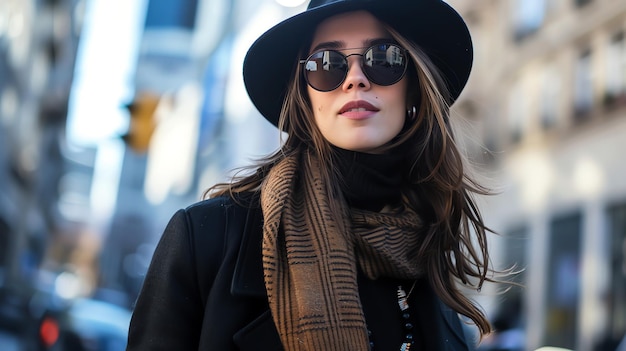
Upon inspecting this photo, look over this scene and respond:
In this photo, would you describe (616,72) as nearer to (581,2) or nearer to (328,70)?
(581,2)

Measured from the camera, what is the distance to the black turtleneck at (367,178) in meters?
2.41

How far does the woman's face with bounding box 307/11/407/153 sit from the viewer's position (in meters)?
2.45

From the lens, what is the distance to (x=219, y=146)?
3581 centimetres

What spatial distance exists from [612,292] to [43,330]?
9.75 m

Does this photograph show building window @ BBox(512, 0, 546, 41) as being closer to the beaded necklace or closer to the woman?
the woman

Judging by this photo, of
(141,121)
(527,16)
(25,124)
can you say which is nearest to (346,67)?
(141,121)

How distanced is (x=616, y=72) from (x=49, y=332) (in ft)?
36.0

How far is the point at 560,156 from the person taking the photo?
18.2 m

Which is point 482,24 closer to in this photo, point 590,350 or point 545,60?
point 545,60

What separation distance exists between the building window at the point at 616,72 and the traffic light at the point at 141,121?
897 cm

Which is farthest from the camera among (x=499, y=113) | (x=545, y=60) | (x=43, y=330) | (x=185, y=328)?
(x=499, y=113)

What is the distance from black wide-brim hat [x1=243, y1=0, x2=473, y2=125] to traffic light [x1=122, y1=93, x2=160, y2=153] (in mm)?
7481

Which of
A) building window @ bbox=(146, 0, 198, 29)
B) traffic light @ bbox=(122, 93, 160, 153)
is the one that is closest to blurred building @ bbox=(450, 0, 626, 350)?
traffic light @ bbox=(122, 93, 160, 153)

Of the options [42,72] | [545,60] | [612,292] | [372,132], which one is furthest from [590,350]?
[42,72]
